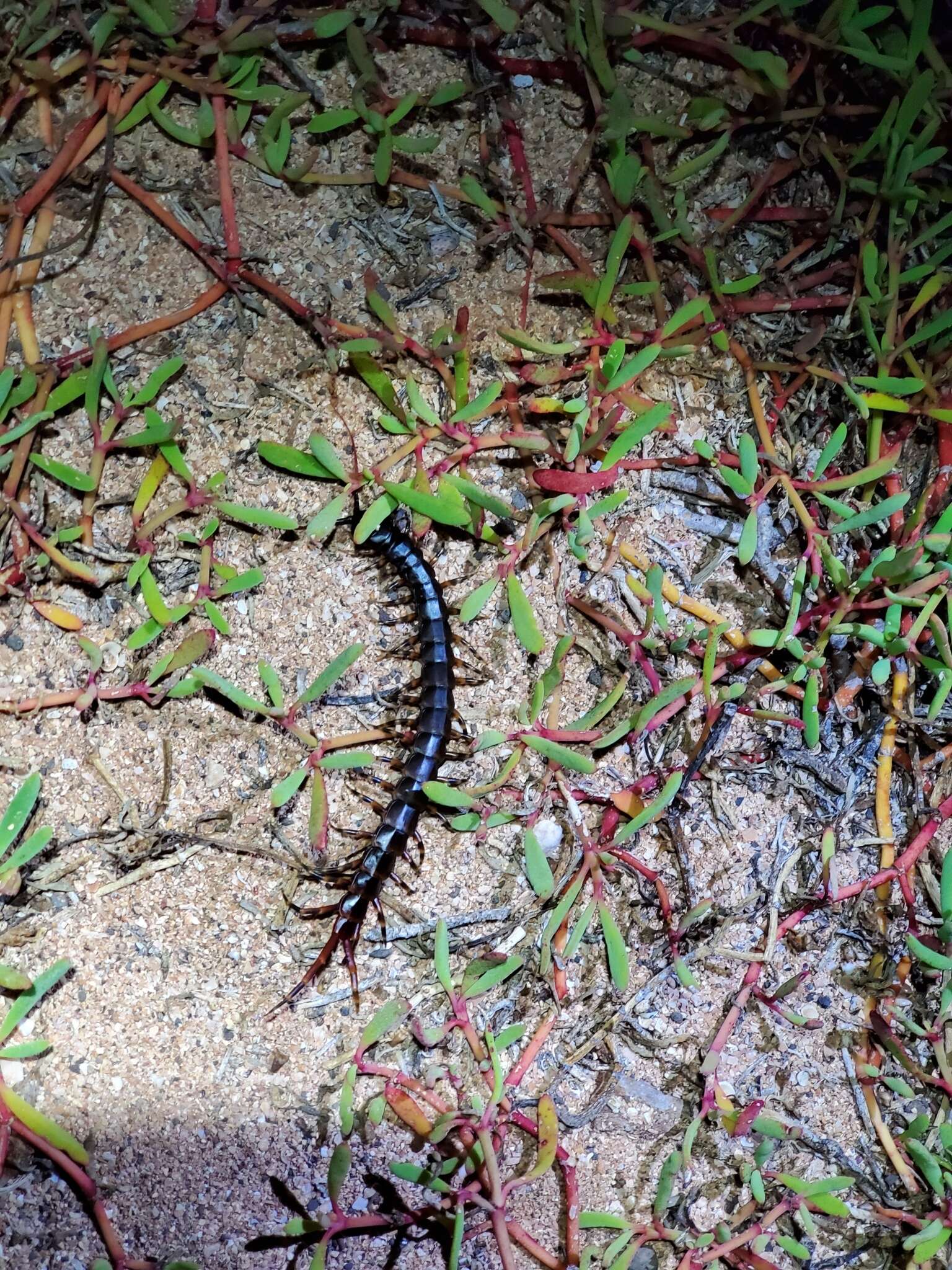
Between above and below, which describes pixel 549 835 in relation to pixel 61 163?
below

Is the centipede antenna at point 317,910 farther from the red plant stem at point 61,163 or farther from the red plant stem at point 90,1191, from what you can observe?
the red plant stem at point 61,163

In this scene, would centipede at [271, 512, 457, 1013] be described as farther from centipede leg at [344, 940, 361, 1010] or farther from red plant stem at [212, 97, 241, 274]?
red plant stem at [212, 97, 241, 274]

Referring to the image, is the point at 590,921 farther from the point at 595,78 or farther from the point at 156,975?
the point at 595,78

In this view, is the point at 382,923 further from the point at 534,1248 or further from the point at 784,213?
the point at 784,213

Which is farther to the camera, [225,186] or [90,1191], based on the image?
[225,186]

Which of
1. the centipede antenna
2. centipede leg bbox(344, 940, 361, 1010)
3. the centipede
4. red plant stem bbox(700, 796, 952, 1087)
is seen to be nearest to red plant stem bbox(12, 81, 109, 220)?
the centipede

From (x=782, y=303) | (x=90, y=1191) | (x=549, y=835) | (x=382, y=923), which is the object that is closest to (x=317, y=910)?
(x=382, y=923)
